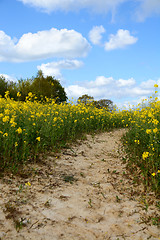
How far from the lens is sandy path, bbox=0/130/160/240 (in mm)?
2846

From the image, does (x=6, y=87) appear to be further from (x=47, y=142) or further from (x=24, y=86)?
(x=47, y=142)

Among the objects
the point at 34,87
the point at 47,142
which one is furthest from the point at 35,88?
the point at 47,142

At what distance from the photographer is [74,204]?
3.51 meters

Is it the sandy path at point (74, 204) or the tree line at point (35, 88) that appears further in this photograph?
the tree line at point (35, 88)

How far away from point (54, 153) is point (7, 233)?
306 cm

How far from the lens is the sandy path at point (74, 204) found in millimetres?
2846

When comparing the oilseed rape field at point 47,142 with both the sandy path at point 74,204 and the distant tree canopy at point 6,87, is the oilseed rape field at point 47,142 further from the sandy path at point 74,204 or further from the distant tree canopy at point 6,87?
the distant tree canopy at point 6,87

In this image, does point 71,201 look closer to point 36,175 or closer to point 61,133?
point 36,175

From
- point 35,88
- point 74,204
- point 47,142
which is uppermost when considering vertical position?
point 35,88

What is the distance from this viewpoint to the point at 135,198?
12.6ft

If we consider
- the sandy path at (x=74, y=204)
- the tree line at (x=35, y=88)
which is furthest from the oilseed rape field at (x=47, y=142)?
the tree line at (x=35, y=88)

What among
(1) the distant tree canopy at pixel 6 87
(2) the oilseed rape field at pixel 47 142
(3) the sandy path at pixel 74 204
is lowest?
(3) the sandy path at pixel 74 204

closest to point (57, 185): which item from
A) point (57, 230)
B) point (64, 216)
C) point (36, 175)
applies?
point (36, 175)

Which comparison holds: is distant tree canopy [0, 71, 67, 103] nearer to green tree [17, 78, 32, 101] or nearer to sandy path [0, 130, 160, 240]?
green tree [17, 78, 32, 101]
